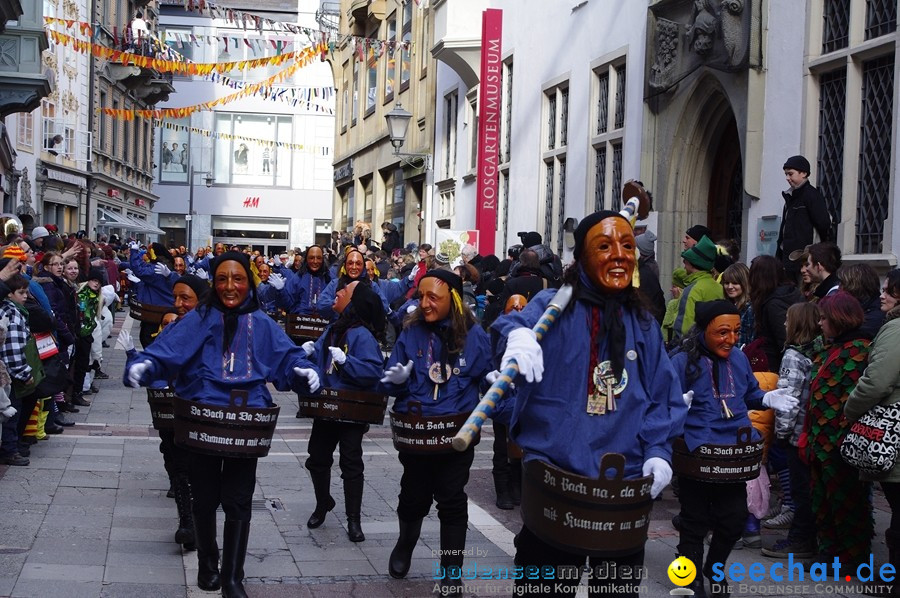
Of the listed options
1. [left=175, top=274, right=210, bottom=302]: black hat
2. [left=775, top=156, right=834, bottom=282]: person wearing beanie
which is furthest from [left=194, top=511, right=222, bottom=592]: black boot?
[left=775, top=156, right=834, bottom=282]: person wearing beanie

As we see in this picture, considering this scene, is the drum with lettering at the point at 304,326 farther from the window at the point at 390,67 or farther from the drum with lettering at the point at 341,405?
the window at the point at 390,67

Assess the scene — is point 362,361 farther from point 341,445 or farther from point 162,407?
point 162,407

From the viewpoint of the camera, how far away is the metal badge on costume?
437 cm

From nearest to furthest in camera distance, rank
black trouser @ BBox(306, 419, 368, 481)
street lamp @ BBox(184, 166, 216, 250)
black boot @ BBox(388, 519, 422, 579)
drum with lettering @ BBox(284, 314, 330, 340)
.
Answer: black boot @ BBox(388, 519, 422, 579), black trouser @ BBox(306, 419, 368, 481), drum with lettering @ BBox(284, 314, 330, 340), street lamp @ BBox(184, 166, 216, 250)

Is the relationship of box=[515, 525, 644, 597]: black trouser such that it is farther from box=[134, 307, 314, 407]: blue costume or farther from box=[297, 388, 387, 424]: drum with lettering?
box=[297, 388, 387, 424]: drum with lettering

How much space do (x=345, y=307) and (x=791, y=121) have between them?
19.3ft

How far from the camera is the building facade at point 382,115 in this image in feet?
92.6

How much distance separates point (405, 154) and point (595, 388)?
22384 millimetres

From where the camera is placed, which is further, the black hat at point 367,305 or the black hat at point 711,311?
the black hat at point 367,305

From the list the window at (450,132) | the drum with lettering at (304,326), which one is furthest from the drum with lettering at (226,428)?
the window at (450,132)

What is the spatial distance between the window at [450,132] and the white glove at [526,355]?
2135 cm

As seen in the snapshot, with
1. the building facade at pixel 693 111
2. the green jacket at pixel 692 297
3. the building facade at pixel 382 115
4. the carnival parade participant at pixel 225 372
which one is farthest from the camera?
the building facade at pixel 382 115

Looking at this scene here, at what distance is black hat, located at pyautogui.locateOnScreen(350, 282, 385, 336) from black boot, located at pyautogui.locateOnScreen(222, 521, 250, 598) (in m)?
2.20

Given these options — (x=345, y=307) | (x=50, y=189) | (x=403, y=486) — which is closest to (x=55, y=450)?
(x=345, y=307)
